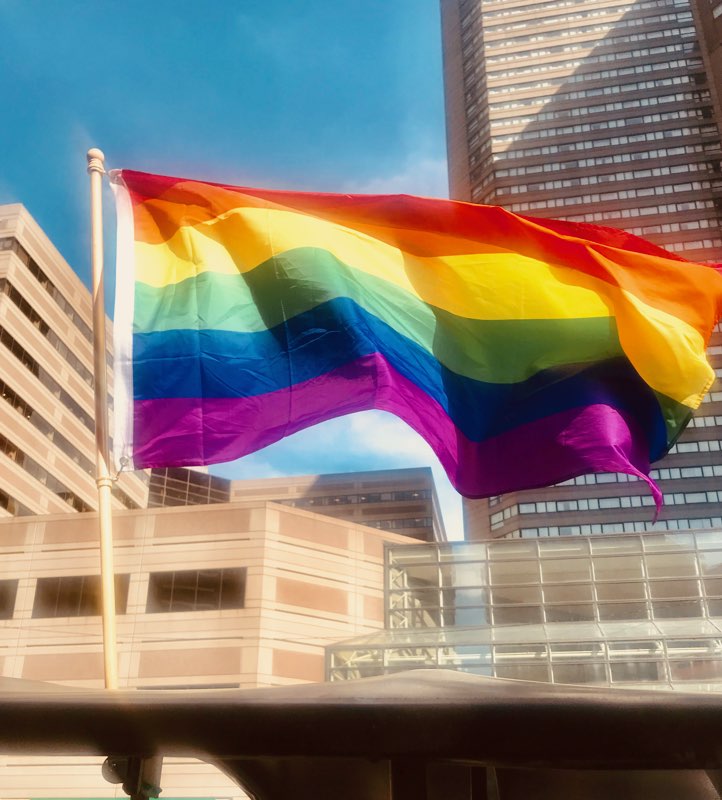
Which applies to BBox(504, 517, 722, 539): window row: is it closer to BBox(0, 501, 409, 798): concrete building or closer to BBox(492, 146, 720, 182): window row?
BBox(492, 146, 720, 182): window row

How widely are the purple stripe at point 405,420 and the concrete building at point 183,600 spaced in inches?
1183

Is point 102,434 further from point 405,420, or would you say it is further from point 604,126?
point 604,126

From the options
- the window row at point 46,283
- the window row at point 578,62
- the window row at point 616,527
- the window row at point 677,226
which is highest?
the window row at point 578,62

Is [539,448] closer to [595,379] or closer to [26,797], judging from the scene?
[595,379]

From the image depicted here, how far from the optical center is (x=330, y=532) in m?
40.5

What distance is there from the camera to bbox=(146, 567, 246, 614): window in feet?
122

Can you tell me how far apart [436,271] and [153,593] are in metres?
33.8

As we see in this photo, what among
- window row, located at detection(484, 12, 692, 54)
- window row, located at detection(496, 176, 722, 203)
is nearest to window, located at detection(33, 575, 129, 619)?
window row, located at detection(496, 176, 722, 203)

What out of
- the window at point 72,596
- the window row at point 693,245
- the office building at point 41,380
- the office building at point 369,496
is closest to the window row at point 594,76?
the window row at point 693,245

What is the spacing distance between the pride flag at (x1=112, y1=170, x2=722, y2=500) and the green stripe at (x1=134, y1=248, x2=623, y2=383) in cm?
1

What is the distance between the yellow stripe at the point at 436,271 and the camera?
6.33 m

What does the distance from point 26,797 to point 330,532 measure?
16727 mm

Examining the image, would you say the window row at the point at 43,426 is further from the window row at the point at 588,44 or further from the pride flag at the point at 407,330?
the window row at the point at 588,44

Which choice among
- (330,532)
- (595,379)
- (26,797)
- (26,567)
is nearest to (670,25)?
(330,532)
